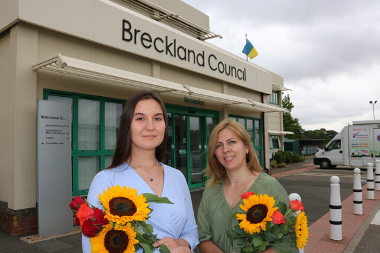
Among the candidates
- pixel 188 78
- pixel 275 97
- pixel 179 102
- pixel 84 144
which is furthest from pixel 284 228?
pixel 275 97

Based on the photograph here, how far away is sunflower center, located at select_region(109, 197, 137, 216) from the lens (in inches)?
46.5

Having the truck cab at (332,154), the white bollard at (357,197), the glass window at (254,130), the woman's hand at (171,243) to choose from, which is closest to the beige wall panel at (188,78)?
the glass window at (254,130)

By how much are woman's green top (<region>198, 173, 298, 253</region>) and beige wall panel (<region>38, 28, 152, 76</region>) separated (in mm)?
5289

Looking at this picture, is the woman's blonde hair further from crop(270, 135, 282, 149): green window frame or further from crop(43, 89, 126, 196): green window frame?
crop(270, 135, 282, 149): green window frame

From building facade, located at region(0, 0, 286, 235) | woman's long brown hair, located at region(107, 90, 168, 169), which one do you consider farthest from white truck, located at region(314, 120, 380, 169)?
woman's long brown hair, located at region(107, 90, 168, 169)

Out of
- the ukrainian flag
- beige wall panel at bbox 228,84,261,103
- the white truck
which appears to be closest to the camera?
beige wall panel at bbox 228,84,261,103

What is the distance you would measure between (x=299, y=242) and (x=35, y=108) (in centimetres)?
556

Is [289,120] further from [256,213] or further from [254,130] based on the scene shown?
[256,213]

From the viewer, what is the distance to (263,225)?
4.77 ft

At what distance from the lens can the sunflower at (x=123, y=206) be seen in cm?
116

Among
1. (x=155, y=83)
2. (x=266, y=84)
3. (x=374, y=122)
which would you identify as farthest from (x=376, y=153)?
(x=155, y=83)

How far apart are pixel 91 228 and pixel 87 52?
21.1ft

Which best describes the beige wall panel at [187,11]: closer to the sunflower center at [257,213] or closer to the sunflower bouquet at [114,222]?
the sunflower center at [257,213]

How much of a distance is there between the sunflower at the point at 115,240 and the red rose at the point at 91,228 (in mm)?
24
